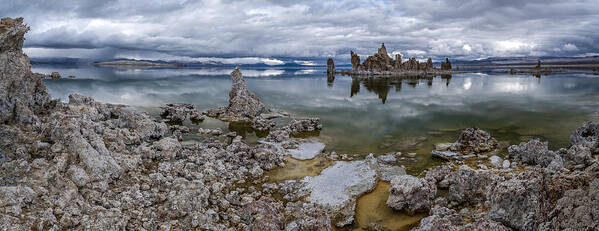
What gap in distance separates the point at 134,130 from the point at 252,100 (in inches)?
692

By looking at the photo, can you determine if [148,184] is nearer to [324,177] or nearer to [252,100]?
[324,177]

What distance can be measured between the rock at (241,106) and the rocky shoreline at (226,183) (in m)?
14.8

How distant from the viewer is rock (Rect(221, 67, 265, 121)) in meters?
38.8

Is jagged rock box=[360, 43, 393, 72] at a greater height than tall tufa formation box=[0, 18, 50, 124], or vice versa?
jagged rock box=[360, 43, 393, 72]

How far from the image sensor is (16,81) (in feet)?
60.0

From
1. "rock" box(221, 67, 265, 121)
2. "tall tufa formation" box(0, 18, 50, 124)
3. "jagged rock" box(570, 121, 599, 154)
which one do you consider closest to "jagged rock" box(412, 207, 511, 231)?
"jagged rock" box(570, 121, 599, 154)

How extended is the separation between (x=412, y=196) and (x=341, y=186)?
4.09m

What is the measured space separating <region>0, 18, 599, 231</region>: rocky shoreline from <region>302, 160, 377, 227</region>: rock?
2.4 inches

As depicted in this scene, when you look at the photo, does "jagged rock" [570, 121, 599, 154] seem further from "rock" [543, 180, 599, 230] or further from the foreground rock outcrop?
"rock" [543, 180, 599, 230]

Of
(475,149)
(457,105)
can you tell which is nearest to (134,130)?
(475,149)

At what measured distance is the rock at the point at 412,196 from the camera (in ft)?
46.2

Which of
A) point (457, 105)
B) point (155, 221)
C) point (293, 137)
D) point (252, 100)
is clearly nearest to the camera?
point (155, 221)

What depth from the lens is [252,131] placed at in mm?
32344

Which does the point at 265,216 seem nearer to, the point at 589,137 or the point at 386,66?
the point at 589,137
